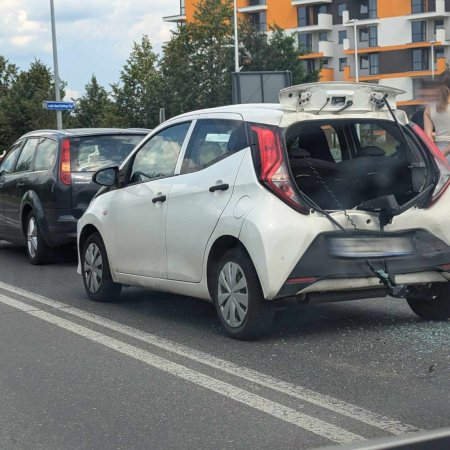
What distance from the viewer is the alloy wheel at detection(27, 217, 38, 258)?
37.9 feet

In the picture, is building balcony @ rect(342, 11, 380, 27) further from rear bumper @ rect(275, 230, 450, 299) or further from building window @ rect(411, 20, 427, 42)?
Answer: rear bumper @ rect(275, 230, 450, 299)

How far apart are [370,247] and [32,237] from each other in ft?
20.4

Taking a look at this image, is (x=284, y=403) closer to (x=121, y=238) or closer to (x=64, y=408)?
(x=64, y=408)

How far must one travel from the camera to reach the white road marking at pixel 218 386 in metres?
4.40

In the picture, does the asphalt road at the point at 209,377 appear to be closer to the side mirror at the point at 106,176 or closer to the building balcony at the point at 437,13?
the side mirror at the point at 106,176

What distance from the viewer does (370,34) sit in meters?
86.2

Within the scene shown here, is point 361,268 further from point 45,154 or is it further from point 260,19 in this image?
point 260,19

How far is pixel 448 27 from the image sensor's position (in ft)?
273

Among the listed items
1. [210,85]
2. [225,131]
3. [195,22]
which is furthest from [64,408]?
[195,22]

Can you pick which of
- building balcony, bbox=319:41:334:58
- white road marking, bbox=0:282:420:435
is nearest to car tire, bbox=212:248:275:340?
white road marking, bbox=0:282:420:435

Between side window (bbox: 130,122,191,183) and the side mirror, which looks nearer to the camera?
side window (bbox: 130,122,191,183)

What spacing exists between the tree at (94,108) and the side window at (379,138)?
53.4 metres

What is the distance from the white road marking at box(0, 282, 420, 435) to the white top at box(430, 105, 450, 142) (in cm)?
459

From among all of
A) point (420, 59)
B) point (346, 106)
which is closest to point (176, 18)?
point (420, 59)
